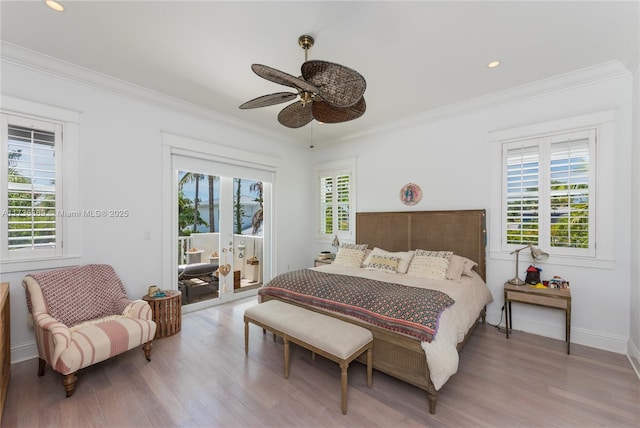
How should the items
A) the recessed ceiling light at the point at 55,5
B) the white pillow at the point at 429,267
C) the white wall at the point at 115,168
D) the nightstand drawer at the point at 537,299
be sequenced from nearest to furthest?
→ the recessed ceiling light at the point at 55,5 < the white wall at the point at 115,168 < the nightstand drawer at the point at 537,299 < the white pillow at the point at 429,267

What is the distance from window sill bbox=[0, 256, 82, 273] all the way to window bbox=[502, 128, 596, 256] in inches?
197

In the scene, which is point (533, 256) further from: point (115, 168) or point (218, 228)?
point (115, 168)

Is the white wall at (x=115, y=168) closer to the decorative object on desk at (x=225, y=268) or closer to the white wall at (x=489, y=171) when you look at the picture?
the decorative object on desk at (x=225, y=268)

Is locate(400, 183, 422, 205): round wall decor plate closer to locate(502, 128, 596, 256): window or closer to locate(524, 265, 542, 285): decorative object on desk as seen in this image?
locate(502, 128, 596, 256): window

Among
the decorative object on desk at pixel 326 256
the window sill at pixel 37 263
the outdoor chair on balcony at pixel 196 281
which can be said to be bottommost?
the outdoor chair on balcony at pixel 196 281

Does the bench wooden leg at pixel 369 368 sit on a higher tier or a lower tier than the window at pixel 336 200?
lower

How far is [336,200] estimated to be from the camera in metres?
5.25

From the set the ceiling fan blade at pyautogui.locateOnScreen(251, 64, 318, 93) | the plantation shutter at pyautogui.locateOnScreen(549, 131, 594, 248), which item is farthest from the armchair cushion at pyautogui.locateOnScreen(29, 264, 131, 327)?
the plantation shutter at pyautogui.locateOnScreen(549, 131, 594, 248)

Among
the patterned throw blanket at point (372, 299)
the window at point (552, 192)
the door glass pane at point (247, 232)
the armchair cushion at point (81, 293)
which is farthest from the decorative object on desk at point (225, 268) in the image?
the window at point (552, 192)

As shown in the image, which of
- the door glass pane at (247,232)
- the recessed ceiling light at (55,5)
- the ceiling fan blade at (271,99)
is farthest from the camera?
the door glass pane at (247,232)

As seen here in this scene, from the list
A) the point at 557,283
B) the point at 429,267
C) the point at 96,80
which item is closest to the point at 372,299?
the point at 429,267

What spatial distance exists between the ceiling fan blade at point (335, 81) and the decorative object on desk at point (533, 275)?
2893 mm

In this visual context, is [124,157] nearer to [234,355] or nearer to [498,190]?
[234,355]

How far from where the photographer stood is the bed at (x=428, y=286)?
1.99 metres
